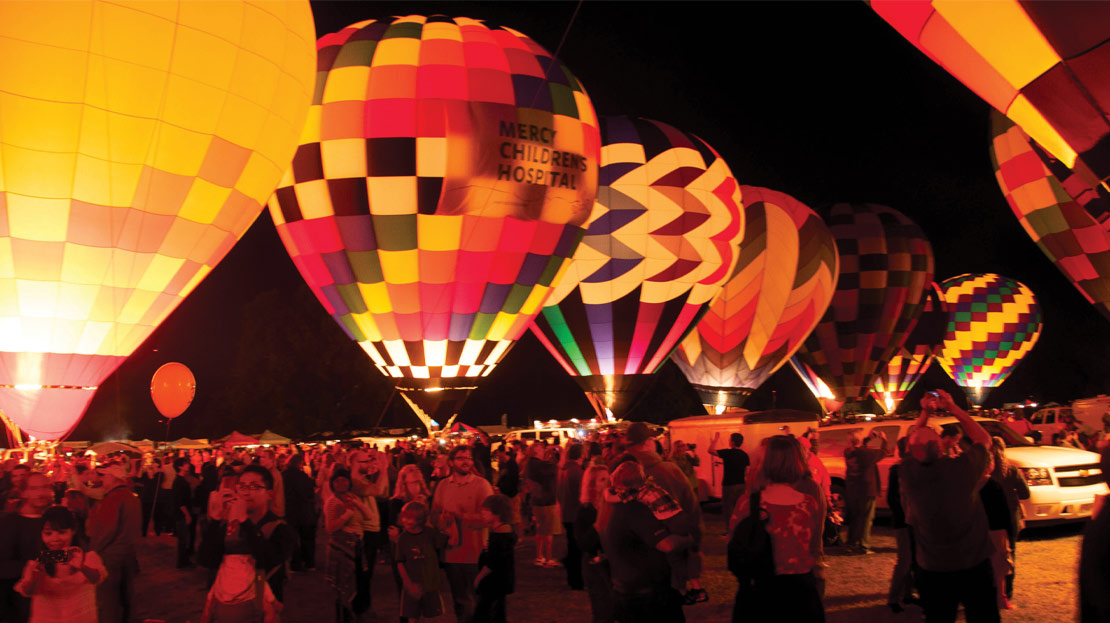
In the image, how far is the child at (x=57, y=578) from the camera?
14.5ft

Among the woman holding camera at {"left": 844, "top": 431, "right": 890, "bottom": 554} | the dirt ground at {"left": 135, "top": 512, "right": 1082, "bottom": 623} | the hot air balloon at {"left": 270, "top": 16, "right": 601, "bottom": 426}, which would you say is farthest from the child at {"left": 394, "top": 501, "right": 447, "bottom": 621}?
the hot air balloon at {"left": 270, "top": 16, "right": 601, "bottom": 426}

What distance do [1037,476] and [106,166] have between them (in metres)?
10.7

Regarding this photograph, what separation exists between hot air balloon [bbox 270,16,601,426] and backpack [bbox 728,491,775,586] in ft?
37.5

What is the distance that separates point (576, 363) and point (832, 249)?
949 cm

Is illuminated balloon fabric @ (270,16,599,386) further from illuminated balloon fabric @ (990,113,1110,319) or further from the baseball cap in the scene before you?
illuminated balloon fabric @ (990,113,1110,319)

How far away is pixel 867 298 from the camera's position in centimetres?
2916

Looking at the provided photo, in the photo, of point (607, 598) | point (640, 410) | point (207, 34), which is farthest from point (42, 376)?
point (640, 410)

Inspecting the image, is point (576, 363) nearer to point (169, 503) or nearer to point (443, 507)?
point (169, 503)

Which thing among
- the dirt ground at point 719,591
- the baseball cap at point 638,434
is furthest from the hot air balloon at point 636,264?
the baseball cap at point 638,434

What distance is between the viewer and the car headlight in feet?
28.7

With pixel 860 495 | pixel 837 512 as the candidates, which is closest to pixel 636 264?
pixel 837 512

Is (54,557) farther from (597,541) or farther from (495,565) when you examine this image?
(597,541)

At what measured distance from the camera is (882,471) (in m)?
10.4

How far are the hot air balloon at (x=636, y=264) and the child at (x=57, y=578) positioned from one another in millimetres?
15178
